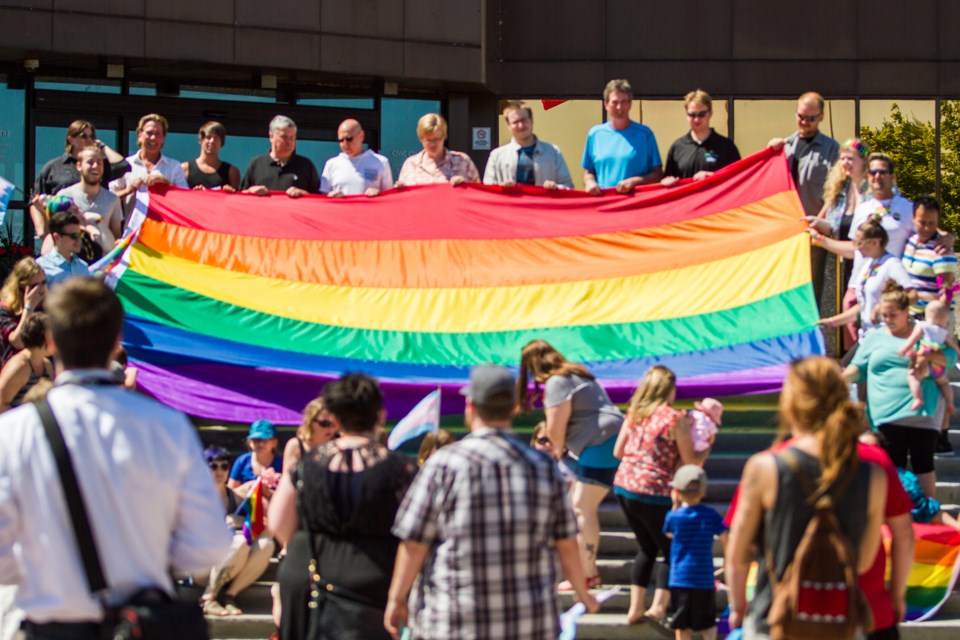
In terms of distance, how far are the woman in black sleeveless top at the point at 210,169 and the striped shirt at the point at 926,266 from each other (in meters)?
5.09

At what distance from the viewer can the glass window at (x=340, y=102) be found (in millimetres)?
18561

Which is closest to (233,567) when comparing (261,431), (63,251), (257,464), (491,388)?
(257,464)

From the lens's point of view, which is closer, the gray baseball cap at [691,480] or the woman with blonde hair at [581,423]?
the gray baseball cap at [691,480]

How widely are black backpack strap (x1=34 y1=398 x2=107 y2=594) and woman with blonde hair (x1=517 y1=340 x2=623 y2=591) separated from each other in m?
4.40

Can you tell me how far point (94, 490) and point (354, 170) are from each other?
24.0 feet

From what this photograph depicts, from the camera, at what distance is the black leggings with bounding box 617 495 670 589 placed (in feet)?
25.4

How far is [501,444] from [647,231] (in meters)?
5.17

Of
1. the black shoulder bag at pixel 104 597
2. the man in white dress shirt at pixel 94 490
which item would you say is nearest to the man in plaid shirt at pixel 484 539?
the man in white dress shirt at pixel 94 490

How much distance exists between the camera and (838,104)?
63.0ft

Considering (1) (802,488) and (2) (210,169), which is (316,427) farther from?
(2) (210,169)

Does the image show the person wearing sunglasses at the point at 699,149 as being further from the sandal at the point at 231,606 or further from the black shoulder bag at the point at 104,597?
the black shoulder bag at the point at 104,597

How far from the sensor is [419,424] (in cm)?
753

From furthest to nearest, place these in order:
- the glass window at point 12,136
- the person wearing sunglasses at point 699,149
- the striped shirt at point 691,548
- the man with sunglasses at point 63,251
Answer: the glass window at point 12,136
the person wearing sunglasses at point 699,149
the man with sunglasses at point 63,251
the striped shirt at point 691,548

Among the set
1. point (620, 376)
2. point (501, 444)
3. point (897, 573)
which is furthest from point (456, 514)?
point (620, 376)
